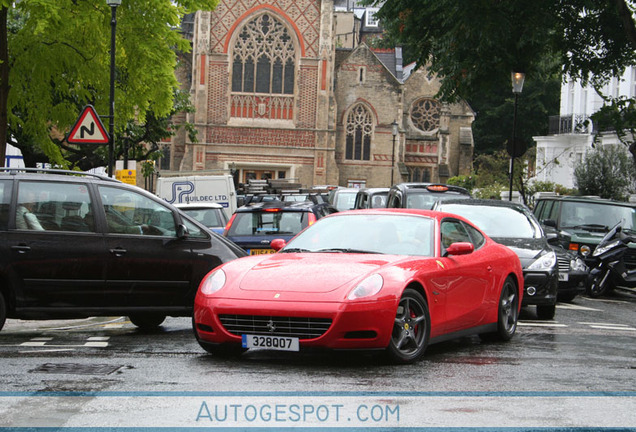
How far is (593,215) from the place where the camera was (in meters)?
20.9

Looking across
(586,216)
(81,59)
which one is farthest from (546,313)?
(81,59)

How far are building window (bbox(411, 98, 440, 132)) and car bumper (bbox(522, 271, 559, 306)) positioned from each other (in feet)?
181

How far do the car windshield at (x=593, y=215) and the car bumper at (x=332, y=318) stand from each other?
1364 cm

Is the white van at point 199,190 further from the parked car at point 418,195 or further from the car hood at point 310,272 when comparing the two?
the car hood at point 310,272

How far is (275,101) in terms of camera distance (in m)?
62.0

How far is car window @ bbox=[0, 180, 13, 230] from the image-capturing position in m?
9.74

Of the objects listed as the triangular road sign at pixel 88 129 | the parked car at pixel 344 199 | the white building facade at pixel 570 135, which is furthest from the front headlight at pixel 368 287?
the white building facade at pixel 570 135

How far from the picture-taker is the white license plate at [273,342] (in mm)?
7832

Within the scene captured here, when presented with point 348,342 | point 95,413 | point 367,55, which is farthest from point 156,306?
point 367,55

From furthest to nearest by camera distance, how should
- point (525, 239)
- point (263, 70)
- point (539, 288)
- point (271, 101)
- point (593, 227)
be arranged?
point (271, 101) < point (263, 70) < point (593, 227) < point (525, 239) < point (539, 288)

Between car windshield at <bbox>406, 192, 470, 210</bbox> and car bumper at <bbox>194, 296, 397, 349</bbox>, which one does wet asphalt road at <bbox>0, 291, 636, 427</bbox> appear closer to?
car bumper at <bbox>194, 296, 397, 349</bbox>

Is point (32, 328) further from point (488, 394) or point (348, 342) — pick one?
point (488, 394)

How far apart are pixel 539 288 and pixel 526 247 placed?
38.6 inches

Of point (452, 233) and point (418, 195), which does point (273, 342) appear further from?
point (418, 195)
